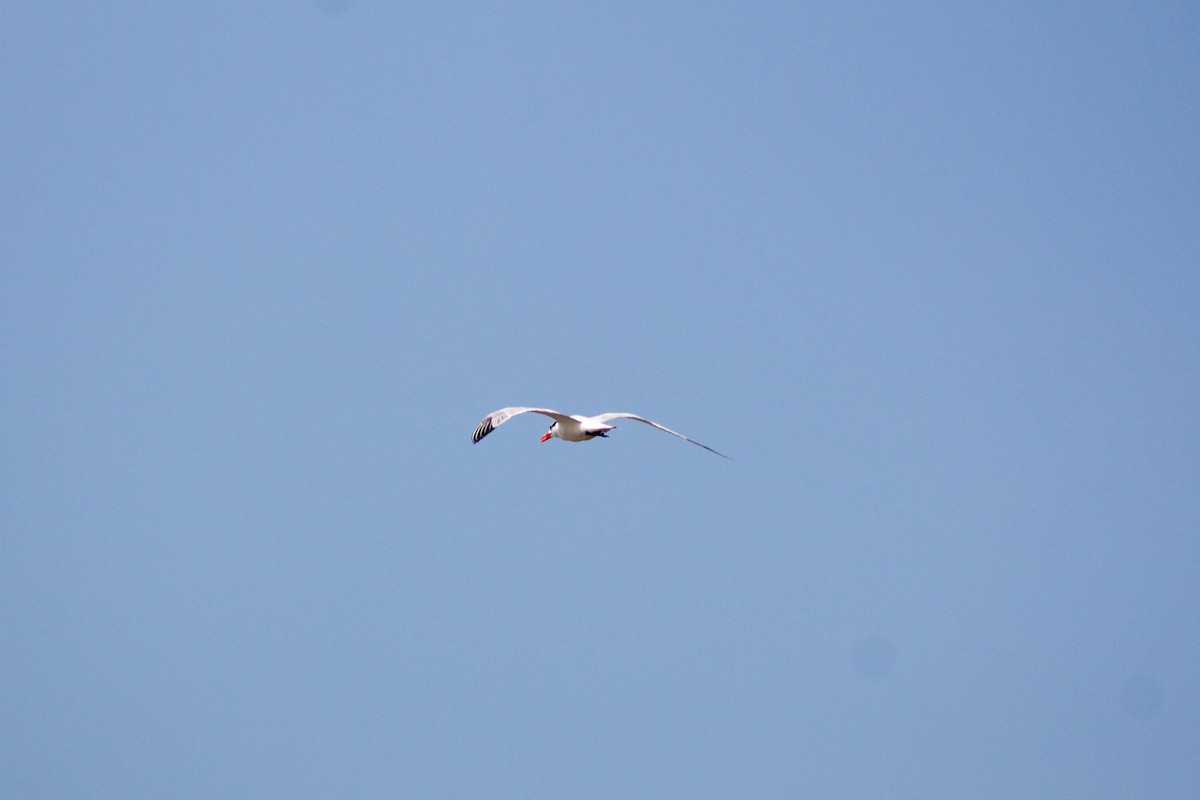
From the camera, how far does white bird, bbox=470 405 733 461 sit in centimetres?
3147

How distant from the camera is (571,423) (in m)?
34.2

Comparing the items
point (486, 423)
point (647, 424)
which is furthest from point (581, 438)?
point (486, 423)

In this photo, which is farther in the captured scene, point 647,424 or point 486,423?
point 647,424

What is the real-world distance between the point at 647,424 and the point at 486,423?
4.82 m

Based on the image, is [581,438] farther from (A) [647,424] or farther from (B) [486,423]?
(B) [486,423]

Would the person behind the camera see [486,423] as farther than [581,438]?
No

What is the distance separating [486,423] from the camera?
1226 inches

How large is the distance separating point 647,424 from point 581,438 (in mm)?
1504

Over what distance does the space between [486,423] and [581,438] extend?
3.89 meters

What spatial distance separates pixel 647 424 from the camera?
3462cm

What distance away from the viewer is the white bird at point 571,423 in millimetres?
31469
